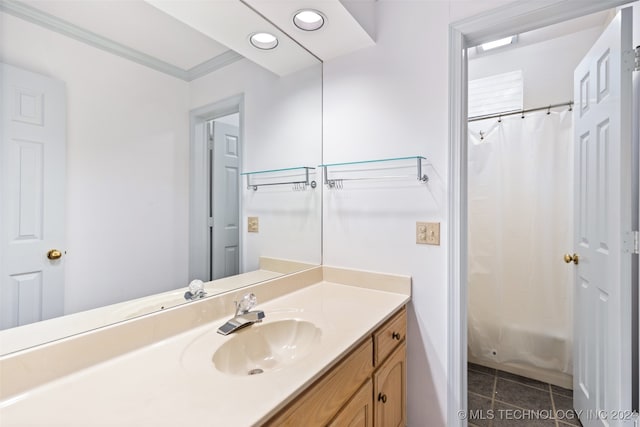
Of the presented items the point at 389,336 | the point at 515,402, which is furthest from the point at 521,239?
the point at 389,336

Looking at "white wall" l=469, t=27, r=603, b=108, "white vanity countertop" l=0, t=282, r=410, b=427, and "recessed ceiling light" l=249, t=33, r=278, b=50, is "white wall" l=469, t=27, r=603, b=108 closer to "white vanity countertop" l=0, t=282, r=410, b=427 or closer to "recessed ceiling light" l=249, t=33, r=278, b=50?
"recessed ceiling light" l=249, t=33, r=278, b=50

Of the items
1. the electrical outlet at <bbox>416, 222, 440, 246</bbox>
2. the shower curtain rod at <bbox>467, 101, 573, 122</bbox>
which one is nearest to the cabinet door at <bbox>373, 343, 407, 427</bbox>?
the electrical outlet at <bbox>416, 222, 440, 246</bbox>

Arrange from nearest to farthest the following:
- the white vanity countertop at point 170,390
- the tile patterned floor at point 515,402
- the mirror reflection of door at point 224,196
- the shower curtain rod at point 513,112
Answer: the white vanity countertop at point 170,390 → the mirror reflection of door at point 224,196 → the tile patterned floor at point 515,402 → the shower curtain rod at point 513,112

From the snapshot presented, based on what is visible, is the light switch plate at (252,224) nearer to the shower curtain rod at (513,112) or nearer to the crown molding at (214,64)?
the crown molding at (214,64)

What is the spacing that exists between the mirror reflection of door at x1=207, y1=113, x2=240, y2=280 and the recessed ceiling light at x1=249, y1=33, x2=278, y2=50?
1.22 feet

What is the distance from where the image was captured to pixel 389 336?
1236mm

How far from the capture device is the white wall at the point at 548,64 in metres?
2.09

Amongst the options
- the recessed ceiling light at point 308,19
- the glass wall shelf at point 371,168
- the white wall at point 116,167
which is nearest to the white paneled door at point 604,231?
the glass wall shelf at point 371,168

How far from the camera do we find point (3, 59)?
0.68 meters

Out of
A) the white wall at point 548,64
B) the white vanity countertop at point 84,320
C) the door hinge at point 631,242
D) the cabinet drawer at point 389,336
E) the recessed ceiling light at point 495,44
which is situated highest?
the recessed ceiling light at point 495,44

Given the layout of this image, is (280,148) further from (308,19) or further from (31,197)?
(31,197)

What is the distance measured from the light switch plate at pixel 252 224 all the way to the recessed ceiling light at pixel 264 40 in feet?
2.71

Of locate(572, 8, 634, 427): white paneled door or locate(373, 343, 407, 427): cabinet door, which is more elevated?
locate(572, 8, 634, 427): white paneled door

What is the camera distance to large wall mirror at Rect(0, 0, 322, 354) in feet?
2.36
